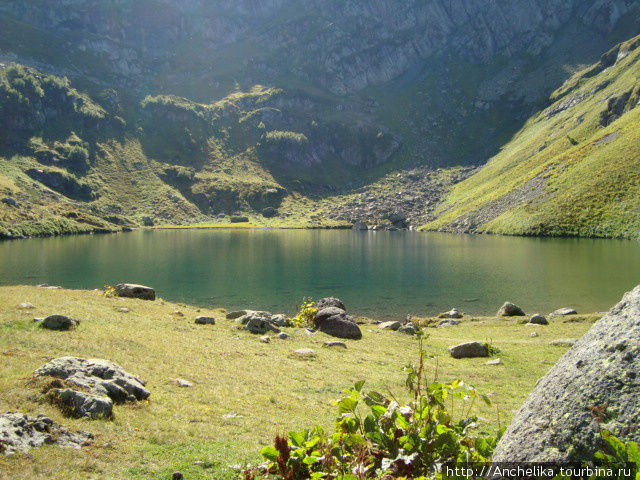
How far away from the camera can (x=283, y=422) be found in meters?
13.0

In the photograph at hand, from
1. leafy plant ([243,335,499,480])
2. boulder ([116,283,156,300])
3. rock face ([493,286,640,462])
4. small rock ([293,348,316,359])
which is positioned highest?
rock face ([493,286,640,462])

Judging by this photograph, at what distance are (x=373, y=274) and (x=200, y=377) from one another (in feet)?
203

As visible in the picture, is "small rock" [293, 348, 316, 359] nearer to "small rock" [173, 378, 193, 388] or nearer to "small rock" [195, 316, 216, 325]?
"small rock" [173, 378, 193, 388]

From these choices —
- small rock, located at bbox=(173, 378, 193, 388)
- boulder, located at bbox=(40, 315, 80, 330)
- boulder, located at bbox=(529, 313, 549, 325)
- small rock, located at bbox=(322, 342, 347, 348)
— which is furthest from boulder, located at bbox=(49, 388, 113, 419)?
boulder, located at bbox=(529, 313, 549, 325)

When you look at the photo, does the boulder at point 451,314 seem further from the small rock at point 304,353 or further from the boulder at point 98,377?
the boulder at point 98,377

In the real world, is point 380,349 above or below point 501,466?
below

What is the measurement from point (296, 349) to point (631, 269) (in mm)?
67538

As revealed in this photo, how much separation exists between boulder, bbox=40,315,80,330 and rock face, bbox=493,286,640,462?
2375 cm

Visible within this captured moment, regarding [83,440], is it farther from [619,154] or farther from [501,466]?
[619,154]

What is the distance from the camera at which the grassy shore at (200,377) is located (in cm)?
964

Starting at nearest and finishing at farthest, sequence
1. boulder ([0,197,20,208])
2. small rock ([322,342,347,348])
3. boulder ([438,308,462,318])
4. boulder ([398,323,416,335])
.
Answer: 1. small rock ([322,342,347,348])
2. boulder ([398,323,416,335])
3. boulder ([438,308,462,318])
4. boulder ([0,197,20,208])

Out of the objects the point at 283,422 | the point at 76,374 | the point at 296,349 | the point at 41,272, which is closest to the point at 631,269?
the point at 296,349

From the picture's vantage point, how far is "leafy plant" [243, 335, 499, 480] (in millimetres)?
5445

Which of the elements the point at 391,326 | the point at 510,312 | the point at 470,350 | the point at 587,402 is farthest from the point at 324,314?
the point at 587,402
